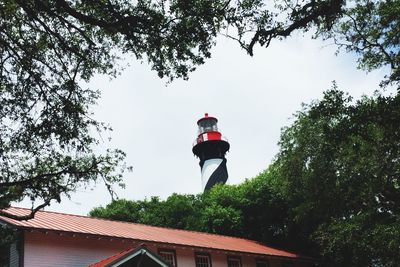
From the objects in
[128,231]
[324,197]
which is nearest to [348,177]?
[324,197]

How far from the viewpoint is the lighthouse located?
51.0m

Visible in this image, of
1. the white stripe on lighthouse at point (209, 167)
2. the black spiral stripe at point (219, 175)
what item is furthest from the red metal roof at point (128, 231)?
the white stripe on lighthouse at point (209, 167)

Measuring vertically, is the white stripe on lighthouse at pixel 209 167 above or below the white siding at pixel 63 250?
above

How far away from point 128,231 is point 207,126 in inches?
1171

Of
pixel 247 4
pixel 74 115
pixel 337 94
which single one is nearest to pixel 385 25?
pixel 337 94

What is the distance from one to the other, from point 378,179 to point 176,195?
68.3ft

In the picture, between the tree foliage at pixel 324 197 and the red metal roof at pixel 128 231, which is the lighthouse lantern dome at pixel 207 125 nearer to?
the tree foliage at pixel 324 197

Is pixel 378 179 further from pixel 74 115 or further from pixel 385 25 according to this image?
pixel 74 115

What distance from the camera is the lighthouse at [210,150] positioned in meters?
51.0

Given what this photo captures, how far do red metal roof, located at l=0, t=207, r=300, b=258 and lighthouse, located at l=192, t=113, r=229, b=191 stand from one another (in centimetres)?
2121

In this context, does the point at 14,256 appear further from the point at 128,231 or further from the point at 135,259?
the point at 128,231

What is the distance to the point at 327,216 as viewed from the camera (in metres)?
27.1

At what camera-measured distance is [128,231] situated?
916 inches

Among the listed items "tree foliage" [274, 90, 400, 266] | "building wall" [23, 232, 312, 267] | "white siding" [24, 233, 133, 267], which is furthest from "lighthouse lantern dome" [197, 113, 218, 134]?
"white siding" [24, 233, 133, 267]
